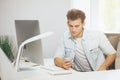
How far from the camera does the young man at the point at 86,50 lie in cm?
253

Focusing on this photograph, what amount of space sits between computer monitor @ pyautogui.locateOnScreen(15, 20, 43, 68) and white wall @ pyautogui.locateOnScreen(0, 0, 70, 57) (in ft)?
5.55

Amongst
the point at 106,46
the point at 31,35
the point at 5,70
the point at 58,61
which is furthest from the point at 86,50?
the point at 5,70

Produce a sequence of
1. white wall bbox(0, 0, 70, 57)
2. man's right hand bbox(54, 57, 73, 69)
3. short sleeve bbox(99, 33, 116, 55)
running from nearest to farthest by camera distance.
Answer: man's right hand bbox(54, 57, 73, 69) < short sleeve bbox(99, 33, 116, 55) < white wall bbox(0, 0, 70, 57)

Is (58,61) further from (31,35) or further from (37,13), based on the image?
(37,13)

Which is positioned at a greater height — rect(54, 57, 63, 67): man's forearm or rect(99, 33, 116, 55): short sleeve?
rect(99, 33, 116, 55): short sleeve

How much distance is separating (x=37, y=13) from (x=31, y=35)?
1850 mm

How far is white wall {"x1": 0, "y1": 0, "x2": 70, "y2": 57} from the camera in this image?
372cm

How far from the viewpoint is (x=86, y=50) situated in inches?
101

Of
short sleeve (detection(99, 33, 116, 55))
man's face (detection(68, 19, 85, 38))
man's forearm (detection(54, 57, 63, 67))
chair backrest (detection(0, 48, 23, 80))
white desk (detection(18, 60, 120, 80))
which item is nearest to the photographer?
chair backrest (detection(0, 48, 23, 80))

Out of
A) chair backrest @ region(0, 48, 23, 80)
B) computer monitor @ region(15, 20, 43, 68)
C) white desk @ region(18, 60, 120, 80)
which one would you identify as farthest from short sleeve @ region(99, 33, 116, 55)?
chair backrest @ region(0, 48, 23, 80)

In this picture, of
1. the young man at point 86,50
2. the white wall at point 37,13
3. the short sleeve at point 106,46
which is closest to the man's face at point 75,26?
the young man at point 86,50

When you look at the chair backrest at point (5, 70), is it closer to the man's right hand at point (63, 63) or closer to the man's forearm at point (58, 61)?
the man's right hand at point (63, 63)

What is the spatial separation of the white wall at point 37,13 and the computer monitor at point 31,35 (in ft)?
5.55

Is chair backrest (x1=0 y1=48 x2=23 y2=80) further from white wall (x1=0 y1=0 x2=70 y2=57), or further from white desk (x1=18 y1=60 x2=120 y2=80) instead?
white wall (x1=0 y1=0 x2=70 y2=57)
